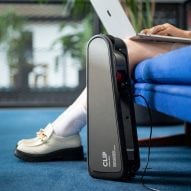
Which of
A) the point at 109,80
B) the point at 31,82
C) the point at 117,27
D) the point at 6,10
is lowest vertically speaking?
the point at 31,82

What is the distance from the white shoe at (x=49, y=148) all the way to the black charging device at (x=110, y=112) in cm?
22

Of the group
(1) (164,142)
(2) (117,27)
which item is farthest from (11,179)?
(1) (164,142)

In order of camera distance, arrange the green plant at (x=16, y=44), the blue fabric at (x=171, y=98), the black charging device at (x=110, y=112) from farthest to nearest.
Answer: the green plant at (x=16, y=44) → the black charging device at (x=110, y=112) → the blue fabric at (x=171, y=98)

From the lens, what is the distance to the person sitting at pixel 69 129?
0.99 m

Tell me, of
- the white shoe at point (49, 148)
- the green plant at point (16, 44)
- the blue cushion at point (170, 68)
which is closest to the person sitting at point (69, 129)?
the white shoe at point (49, 148)

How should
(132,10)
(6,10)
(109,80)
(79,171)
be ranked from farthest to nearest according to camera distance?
(6,10) → (132,10) → (79,171) → (109,80)

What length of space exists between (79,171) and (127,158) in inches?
7.5

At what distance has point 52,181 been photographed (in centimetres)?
84

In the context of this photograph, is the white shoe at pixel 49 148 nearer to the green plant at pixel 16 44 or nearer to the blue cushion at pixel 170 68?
the blue cushion at pixel 170 68

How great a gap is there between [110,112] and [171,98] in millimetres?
157

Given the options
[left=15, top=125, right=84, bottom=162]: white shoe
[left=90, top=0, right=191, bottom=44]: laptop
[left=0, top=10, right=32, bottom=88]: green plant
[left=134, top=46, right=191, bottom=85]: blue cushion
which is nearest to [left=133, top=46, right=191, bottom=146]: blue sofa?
[left=134, top=46, right=191, bottom=85]: blue cushion

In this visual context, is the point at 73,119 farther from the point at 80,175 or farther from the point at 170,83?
the point at 170,83

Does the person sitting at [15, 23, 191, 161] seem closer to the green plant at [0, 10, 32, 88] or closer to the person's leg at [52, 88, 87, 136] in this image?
the person's leg at [52, 88, 87, 136]

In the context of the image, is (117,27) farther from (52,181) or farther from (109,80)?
(52,181)
